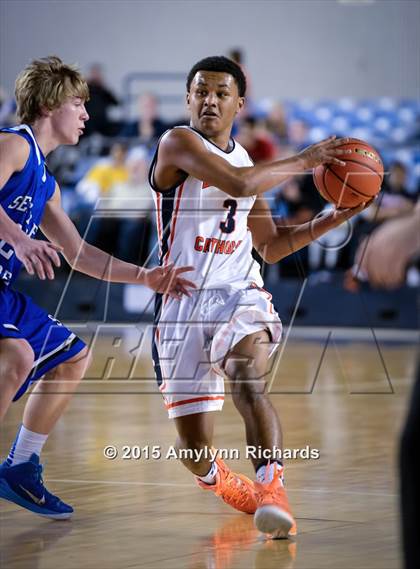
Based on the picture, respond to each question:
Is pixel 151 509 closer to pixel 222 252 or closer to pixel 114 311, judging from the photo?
pixel 222 252

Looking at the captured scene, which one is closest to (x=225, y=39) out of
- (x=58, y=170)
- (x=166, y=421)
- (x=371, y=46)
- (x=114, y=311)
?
(x=371, y=46)

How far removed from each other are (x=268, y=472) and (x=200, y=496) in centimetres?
89

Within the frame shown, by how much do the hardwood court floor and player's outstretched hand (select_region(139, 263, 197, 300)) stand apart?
89cm

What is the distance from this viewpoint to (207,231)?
4641 mm

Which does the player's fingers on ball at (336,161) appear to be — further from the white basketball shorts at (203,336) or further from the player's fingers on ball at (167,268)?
the player's fingers on ball at (167,268)

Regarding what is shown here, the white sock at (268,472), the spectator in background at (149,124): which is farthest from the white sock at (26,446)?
the spectator in background at (149,124)

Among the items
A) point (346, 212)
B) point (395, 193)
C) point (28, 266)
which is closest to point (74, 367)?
point (28, 266)

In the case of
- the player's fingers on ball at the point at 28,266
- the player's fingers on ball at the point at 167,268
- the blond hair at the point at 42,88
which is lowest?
the player's fingers on ball at the point at 167,268

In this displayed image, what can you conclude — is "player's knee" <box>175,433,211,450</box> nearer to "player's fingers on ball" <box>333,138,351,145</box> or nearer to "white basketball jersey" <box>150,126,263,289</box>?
"white basketball jersey" <box>150,126,263,289</box>

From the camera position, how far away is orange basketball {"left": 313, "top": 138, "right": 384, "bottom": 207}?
452 centimetres

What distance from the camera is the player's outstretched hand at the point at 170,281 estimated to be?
4.46 metres

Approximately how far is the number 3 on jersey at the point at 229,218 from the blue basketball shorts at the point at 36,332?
2.49 ft

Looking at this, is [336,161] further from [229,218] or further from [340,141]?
[229,218]

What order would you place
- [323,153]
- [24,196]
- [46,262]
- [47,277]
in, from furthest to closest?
[323,153] → [24,196] → [47,277] → [46,262]
